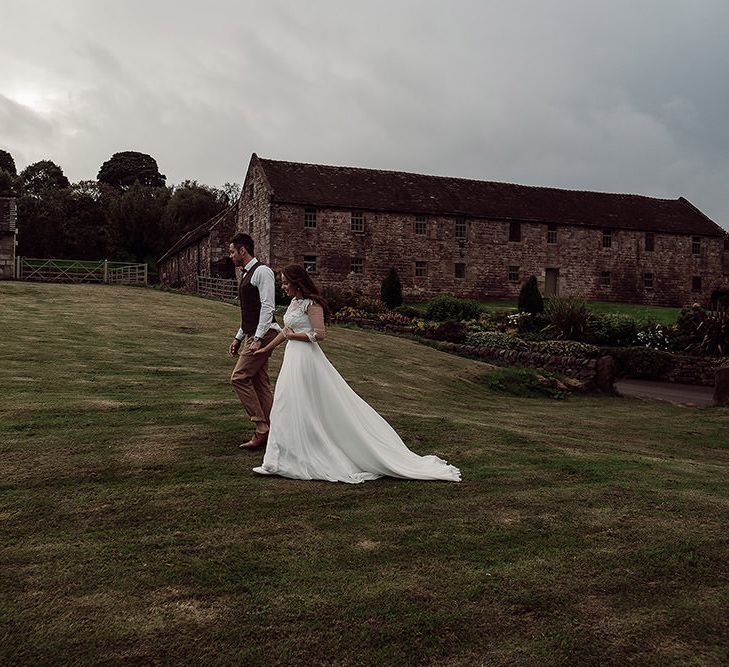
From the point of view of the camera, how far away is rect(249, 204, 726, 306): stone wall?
38312mm

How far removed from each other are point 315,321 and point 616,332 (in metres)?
19.4

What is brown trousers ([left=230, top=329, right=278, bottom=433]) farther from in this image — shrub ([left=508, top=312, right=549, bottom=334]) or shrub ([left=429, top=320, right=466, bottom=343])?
shrub ([left=508, top=312, right=549, bottom=334])

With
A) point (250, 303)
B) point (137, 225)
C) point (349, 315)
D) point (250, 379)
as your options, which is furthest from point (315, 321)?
point (137, 225)

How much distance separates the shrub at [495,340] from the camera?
2166cm

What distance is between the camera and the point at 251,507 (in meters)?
4.99

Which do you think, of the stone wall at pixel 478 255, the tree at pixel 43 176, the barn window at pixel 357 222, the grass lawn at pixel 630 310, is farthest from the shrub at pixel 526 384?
the tree at pixel 43 176

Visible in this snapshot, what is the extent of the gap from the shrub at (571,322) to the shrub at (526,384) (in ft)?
26.1

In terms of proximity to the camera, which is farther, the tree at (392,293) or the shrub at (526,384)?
the tree at (392,293)

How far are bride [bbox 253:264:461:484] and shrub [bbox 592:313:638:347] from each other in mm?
18823

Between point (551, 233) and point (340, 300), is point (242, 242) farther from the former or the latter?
Result: point (551, 233)

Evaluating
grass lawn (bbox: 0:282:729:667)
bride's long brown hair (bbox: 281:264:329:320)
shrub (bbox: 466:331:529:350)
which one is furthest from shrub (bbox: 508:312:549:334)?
bride's long brown hair (bbox: 281:264:329:320)

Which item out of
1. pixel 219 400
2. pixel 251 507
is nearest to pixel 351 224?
pixel 219 400

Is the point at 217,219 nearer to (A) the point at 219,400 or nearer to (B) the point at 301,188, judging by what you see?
(B) the point at 301,188

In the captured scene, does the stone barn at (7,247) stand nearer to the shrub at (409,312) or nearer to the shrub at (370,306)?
the shrub at (370,306)
